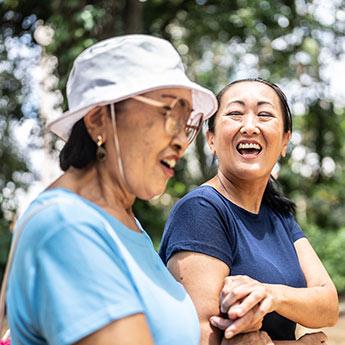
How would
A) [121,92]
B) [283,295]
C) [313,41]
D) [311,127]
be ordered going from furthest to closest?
[311,127]
[313,41]
[283,295]
[121,92]

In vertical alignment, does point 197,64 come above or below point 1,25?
below

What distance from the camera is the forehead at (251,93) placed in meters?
2.26

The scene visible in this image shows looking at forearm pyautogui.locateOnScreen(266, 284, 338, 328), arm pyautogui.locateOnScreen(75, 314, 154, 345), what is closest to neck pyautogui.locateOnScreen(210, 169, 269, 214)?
forearm pyautogui.locateOnScreen(266, 284, 338, 328)

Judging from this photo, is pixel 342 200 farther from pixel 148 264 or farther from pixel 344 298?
pixel 148 264

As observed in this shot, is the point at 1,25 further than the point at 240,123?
Yes

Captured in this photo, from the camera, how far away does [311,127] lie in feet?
42.8

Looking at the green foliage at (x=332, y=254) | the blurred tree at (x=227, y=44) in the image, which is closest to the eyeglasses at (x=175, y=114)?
the blurred tree at (x=227, y=44)

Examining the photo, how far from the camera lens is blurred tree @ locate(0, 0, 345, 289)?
7.99m

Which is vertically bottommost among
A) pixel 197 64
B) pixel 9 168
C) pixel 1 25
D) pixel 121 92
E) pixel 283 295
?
pixel 9 168

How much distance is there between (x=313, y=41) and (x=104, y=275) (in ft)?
27.7

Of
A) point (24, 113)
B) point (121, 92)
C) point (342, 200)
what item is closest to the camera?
point (121, 92)

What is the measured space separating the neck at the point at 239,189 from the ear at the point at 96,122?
2.48ft

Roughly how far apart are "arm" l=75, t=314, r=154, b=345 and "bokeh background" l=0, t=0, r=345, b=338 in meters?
6.52

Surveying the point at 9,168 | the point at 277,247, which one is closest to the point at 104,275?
the point at 277,247
